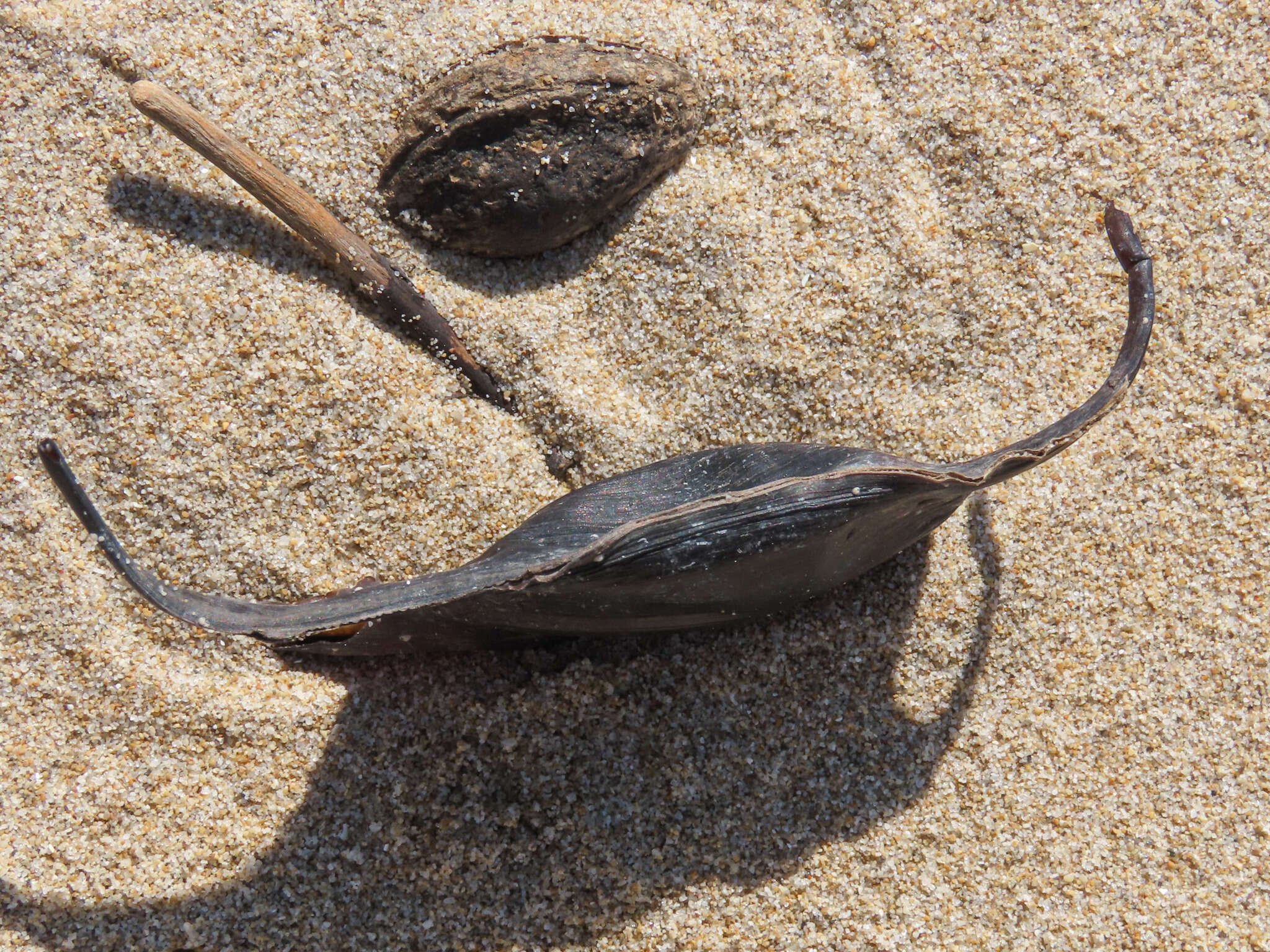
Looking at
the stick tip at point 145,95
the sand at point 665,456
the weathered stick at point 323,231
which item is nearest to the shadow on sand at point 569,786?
the sand at point 665,456

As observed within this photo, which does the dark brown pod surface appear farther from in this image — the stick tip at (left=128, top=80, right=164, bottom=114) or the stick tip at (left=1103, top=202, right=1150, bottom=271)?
the stick tip at (left=1103, top=202, right=1150, bottom=271)

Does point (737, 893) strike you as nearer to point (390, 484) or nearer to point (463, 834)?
point (463, 834)

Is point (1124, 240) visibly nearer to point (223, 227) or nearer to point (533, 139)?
point (533, 139)

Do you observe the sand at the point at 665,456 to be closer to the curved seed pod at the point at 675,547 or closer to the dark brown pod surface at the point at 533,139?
the dark brown pod surface at the point at 533,139

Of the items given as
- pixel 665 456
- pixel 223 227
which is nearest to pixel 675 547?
pixel 665 456

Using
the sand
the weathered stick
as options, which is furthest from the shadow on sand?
the weathered stick

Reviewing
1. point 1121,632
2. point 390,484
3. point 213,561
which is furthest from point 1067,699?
point 213,561
